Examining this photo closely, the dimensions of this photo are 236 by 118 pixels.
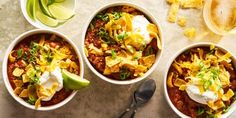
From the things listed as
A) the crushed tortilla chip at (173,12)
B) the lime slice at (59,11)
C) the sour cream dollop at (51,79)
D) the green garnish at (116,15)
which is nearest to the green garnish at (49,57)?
the sour cream dollop at (51,79)

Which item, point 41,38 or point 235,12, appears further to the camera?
point 235,12

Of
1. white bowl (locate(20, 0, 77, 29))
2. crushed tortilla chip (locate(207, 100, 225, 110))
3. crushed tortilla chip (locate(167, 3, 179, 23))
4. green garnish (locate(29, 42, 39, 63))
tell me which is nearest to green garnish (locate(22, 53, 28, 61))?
green garnish (locate(29, 42, 39, 63))

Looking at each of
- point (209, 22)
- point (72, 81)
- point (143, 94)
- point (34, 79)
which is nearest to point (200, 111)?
point (143, 94)

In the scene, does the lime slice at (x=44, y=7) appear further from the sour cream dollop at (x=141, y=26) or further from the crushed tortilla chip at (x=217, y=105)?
the crushed tortilla chip at (x=217, y=105)

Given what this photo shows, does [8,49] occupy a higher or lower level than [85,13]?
lower

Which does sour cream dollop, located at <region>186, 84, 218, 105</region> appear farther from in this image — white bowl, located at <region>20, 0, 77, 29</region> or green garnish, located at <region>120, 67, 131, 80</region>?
white bowl, located at <region>20, 0, 77, 29</region>

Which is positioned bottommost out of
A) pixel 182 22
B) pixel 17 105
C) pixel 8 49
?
pixel 17 105

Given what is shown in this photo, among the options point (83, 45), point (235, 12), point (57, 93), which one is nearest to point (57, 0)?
point (83, 45)

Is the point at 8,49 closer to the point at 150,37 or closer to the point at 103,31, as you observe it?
the point at 103,31
